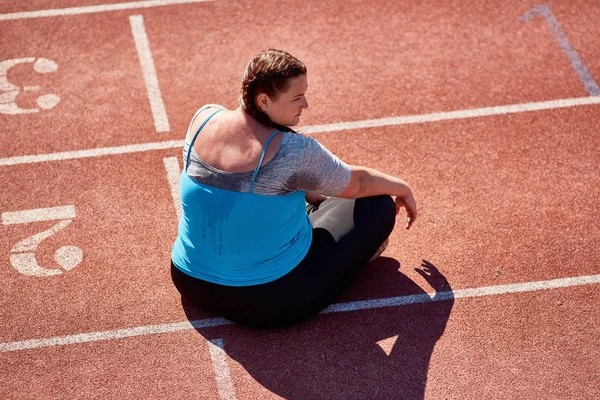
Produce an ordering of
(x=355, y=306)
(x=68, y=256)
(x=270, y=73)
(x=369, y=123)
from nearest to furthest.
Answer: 1. (x=270, y=73)
2. (x=355, y=306)
3. (x=68, y=256)
4. (x=369, y=123)

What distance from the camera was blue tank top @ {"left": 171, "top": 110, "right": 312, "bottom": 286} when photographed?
504 cm

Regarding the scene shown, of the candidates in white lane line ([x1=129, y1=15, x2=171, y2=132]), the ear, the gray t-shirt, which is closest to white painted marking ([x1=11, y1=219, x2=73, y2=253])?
white lane line ([x1=129, y1=15, x2=171, y2=132])

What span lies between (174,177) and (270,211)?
1.78m

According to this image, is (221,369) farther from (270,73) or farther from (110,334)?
(270,73)

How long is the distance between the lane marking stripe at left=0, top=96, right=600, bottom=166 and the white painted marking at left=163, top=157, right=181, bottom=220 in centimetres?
20

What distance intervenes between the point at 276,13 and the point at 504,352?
4440 millimetres

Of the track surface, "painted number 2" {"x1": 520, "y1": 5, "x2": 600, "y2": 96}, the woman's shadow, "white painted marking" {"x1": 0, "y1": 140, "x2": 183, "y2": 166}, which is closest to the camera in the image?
the woman's shadow

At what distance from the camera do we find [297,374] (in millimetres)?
5332

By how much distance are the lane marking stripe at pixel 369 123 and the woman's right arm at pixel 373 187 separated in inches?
66.5

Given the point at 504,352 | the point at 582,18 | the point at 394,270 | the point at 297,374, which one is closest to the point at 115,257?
the point at 297,374

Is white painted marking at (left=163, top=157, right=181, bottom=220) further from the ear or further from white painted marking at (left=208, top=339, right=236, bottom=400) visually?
the ear

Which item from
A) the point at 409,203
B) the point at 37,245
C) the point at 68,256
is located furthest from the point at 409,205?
the point at 37,245

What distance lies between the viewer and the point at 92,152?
686 centimetres

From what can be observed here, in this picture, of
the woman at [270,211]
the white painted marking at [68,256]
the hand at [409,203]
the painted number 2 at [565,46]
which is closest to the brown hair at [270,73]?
the woman at [270,211]
